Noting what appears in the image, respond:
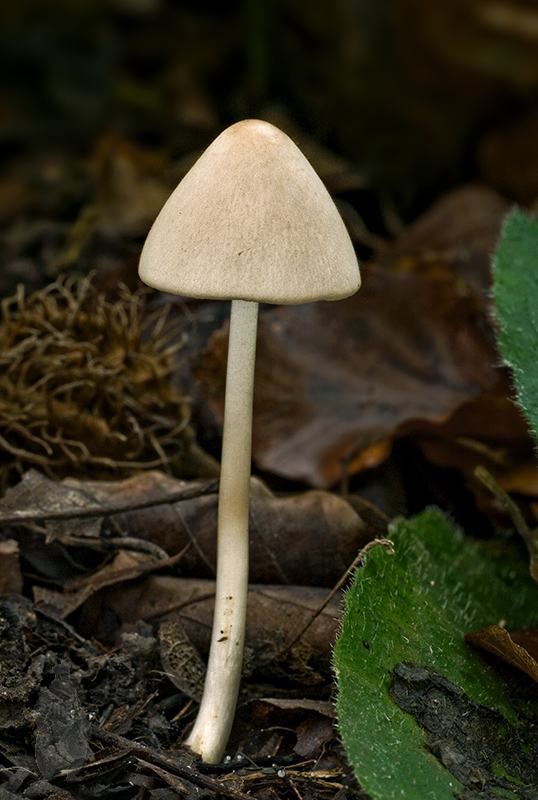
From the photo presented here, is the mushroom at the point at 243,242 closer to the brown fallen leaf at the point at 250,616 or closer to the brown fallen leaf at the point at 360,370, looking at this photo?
the brown fallen leaf at the point at 250,616

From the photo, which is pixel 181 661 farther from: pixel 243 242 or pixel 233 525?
pixel 243 242

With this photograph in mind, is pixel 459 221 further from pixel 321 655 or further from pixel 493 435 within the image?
pixel 321 655

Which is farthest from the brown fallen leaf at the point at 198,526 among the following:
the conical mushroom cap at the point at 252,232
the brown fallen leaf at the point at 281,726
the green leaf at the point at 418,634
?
the conical mushroom cap at the point at 252,232

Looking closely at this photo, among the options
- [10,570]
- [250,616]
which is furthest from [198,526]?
[10,570]

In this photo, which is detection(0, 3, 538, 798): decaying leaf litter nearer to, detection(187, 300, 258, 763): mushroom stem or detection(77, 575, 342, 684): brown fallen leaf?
detection(77, 575, 342, 684): brown fallen leaf

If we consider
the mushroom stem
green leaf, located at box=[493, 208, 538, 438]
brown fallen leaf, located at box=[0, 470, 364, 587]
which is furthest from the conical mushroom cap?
brown fallen leaf, located at box=[0, 470, 364, 587]
